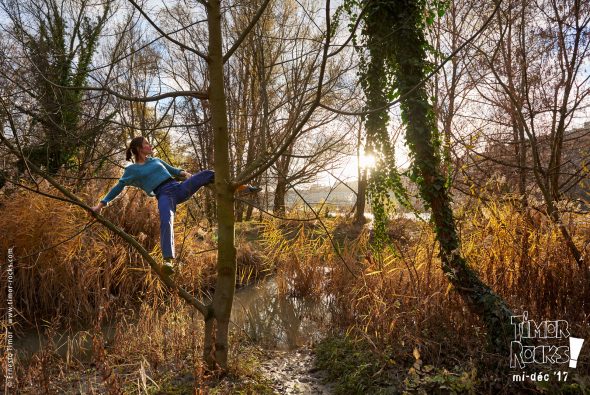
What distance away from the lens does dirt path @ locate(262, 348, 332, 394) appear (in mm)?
3678

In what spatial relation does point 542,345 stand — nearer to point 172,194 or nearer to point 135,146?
point 172,194

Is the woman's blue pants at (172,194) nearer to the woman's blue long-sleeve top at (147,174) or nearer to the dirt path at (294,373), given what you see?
the woman's blue long-sleeve top at (147,174)

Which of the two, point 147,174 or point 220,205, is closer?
point 220,205

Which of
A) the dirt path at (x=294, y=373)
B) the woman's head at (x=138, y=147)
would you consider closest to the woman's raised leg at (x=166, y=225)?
the woman's head at (x=138, y=147)

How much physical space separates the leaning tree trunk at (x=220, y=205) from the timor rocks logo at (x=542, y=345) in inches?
88.0

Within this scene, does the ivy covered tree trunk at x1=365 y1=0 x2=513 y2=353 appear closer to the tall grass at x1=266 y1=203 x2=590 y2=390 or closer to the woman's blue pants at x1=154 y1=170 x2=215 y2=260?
the tall grass at x1=266 y1=203 x2=590 y2=390

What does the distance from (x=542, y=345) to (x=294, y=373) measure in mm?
2187

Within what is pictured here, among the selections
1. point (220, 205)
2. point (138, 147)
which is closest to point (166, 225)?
point (138, 147)

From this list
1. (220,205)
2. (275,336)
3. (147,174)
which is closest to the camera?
(220,205)

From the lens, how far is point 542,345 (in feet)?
10.8

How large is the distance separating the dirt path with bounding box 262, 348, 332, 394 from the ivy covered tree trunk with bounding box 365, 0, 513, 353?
156 cm

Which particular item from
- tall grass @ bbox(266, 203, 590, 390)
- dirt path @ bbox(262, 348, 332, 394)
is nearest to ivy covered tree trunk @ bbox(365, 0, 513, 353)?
tall grass @ bbox(266, 203, 590, 390)

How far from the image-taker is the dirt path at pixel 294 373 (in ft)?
12.1

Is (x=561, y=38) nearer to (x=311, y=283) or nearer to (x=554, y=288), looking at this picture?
(x=554, y=288)
